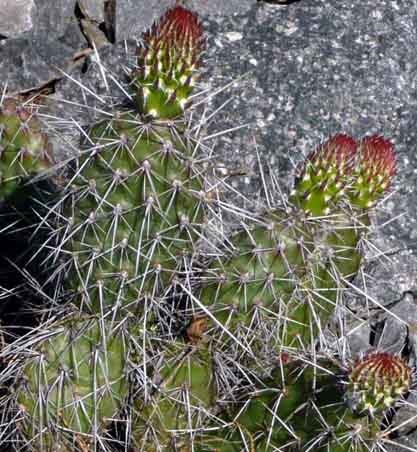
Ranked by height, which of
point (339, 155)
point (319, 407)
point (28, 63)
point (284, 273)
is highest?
point (339, 155)

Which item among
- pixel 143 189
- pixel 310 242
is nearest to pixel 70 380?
pixel 143 189

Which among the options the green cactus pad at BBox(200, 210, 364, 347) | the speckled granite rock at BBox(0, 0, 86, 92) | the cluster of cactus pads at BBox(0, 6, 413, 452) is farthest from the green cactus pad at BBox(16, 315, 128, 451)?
the speckled granite rock at BBox(0, 0, 86, 92)

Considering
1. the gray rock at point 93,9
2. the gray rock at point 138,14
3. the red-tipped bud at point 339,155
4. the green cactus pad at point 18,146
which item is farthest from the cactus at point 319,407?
the gray rock at point 93,9

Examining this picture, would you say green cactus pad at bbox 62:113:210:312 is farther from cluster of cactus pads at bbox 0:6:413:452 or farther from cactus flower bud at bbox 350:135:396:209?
cactus flower bud at bbox 350:135:396:209

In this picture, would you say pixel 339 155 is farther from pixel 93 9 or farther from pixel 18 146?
pixel 93 9

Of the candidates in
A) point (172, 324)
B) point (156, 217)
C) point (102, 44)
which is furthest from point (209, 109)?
point (156, 217)

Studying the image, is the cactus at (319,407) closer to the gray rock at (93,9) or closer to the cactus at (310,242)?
the cactus at (310,242)
